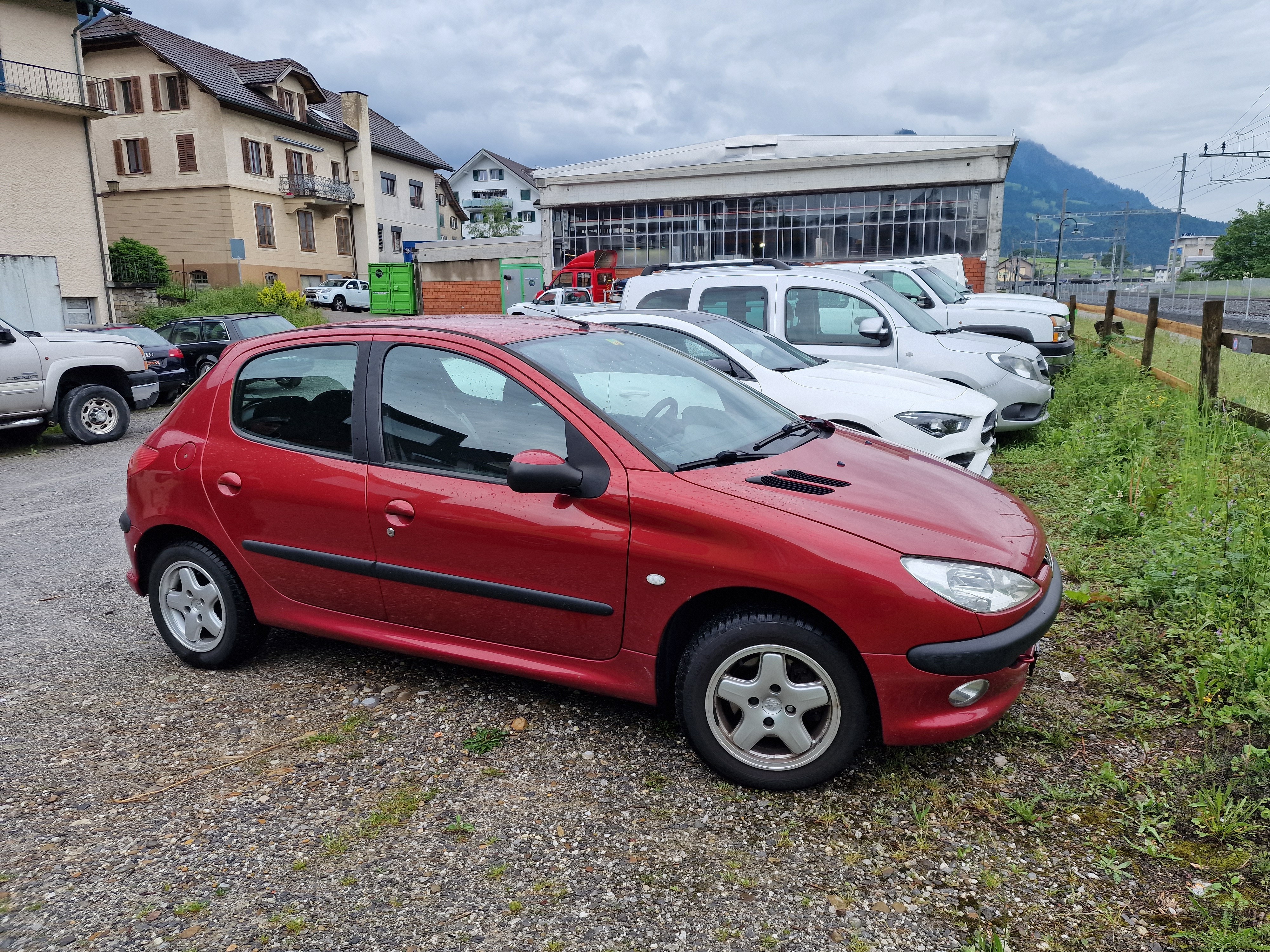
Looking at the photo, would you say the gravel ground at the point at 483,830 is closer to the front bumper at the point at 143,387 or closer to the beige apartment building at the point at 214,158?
the front bumper at the point at 143,387

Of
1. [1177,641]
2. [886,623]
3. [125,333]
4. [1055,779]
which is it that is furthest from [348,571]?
[125,333]

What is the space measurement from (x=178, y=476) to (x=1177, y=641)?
15.3ft

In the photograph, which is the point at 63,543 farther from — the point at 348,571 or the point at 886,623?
the point at 886,623

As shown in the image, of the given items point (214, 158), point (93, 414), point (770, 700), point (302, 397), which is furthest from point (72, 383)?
point (214, 158)

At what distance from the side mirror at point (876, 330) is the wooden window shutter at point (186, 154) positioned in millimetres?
38282

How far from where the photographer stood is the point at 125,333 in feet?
47.6

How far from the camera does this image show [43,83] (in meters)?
22.2

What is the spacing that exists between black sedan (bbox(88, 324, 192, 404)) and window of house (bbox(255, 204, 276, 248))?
27.0m

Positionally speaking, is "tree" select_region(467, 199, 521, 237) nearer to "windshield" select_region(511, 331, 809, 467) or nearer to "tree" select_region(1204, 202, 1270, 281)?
"tree" select_region(1204, 202, 1270, 281)

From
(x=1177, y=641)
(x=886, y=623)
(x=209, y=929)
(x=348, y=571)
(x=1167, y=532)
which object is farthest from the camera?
(x=1167, y=532)

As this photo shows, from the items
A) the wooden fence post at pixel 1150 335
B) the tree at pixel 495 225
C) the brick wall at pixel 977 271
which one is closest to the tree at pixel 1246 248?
the brick wall at pixel 977 271

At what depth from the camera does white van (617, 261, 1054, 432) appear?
27.4 feet

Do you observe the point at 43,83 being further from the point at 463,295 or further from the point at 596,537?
the point at 596,537

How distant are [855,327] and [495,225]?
194 ft
